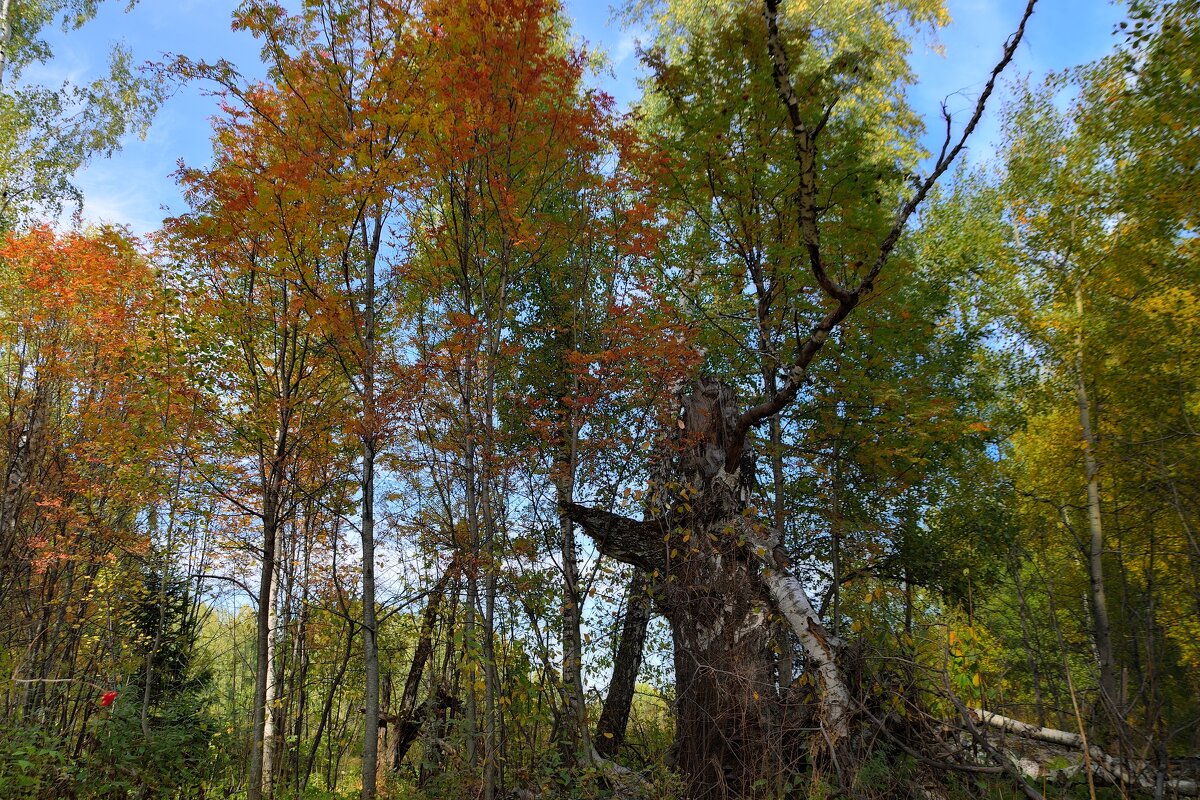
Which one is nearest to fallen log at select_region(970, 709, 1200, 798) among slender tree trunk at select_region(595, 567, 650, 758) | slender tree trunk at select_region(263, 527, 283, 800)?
slender tree trunk at select_region(595, 567, 650, 758)

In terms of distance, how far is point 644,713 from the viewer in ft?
33.6

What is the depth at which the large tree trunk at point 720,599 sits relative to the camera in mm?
5570

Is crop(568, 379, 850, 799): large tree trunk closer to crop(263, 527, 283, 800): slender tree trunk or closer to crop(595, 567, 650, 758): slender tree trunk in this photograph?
crop(595, 567, 650, 758): slender tree trunk

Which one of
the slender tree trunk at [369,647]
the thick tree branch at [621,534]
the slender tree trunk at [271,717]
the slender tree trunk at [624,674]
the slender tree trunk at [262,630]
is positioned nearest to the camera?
the slender tree trunk at [369,647]

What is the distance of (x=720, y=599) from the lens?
21.6 ft

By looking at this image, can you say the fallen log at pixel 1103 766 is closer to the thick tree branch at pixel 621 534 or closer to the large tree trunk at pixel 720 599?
the large tree trunk at pixel 720 599

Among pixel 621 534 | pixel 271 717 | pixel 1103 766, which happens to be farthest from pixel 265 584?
pixel 1103 766

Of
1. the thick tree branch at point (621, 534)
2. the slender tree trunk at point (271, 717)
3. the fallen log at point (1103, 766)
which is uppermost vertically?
the thick tree branch at point (621, 534)

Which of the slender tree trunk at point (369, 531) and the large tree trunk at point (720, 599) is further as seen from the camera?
the large tree trunk at point (720, 599)

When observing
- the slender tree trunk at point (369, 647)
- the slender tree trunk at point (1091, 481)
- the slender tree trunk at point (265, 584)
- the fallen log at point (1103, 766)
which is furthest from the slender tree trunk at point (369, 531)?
the slender tree trunk at point (1091, 481)

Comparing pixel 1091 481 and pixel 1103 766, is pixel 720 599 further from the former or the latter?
pixel 1091 481

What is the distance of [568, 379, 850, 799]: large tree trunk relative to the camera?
5.57m

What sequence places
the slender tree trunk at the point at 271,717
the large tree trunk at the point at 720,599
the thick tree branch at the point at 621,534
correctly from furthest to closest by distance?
the slender tree trunk at the point at 271,717
the thick tree branch at the point at 621,534
the large tree trunk at the point at 720,599

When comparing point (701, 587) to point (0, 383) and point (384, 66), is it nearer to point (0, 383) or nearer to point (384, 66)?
point (384, 66)
